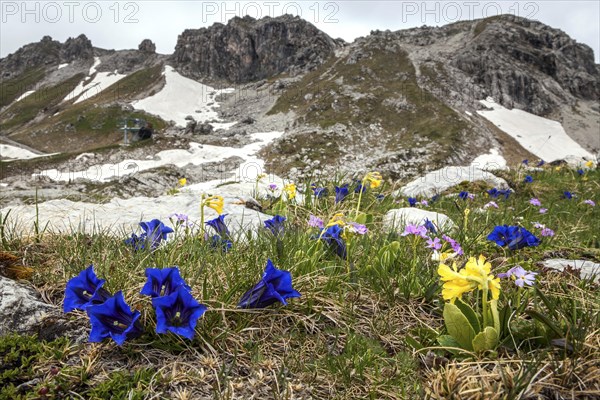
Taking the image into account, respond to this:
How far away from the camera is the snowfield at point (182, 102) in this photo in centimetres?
8362

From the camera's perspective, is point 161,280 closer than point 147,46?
Yes

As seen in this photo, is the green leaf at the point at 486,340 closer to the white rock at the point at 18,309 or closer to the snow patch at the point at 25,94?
the white rock at the point at 18,309

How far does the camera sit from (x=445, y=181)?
9266 millimetres

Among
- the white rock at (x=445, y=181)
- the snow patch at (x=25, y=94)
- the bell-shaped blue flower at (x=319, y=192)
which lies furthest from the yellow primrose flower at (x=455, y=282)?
the snow patch at (x=25, y=94)

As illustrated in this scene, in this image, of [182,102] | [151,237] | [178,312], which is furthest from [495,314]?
[182,102]

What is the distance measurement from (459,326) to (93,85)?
127565mm

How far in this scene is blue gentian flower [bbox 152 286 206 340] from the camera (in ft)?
6.12

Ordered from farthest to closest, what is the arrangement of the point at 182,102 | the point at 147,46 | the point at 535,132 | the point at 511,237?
the point at 147,46 < the point at 182,102 < the point at 535,132 < the point at 511,237

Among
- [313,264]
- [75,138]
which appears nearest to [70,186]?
[313,264]

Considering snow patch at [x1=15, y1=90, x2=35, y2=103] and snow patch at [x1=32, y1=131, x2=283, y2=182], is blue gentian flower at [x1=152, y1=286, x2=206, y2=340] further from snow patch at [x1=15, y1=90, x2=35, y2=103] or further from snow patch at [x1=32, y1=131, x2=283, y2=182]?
snow patch at [x1=15, y1=90, x2=35, y2=103]

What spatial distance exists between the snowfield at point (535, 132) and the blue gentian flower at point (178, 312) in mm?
65161

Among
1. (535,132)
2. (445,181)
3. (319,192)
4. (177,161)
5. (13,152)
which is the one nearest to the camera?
(319,192)

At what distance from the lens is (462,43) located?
8538 centimetres

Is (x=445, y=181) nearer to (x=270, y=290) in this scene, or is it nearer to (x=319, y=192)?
(x=319, y=192)
